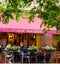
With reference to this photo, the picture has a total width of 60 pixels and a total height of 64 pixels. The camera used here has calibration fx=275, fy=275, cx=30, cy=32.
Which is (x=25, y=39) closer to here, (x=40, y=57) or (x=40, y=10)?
(x=40, y=57)

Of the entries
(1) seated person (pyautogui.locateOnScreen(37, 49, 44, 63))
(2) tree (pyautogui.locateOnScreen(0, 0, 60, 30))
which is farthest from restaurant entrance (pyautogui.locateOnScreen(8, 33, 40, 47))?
(2) tree (pyautogui.locateOnScreen(0, 0, 60, 30))

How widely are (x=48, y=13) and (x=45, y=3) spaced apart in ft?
0.51

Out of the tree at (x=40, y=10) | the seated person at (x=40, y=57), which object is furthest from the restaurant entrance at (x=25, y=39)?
the tree at (x=40, y=10)

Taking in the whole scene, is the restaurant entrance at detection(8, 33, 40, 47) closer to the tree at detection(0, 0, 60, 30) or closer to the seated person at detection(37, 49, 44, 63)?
the seated person at detection(37, 49, 44, 63)

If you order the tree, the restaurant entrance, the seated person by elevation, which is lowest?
the seated person

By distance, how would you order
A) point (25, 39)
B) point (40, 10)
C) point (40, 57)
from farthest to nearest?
point (25, 39), point (40, 57), point (40, 10)

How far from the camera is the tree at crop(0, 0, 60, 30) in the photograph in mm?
4105

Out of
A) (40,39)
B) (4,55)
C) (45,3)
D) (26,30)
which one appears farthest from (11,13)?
(40,39)

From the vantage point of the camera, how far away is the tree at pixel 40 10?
4105 mm

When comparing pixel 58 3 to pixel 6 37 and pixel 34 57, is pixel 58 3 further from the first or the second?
pixel 6 37

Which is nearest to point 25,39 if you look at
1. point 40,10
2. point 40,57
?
point 40,57

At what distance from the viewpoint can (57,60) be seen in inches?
706

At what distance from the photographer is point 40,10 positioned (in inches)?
166

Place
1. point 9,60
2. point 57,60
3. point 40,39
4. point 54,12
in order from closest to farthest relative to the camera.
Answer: point 54,12, point 9,60, point 57,60, point 40,39
